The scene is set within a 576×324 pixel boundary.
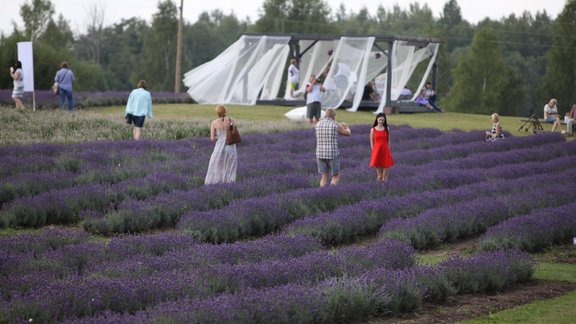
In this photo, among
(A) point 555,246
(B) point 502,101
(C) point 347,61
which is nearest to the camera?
(A) point 555,246

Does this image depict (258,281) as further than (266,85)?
No

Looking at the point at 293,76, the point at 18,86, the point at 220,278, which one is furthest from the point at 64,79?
the point at 220,278

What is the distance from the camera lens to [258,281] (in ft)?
28.8

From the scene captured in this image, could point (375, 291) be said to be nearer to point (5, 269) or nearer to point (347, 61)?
point (5, 269)

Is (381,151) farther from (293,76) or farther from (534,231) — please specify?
(293,76)

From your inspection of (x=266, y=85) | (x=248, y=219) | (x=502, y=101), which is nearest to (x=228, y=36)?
(x=502, y=101)

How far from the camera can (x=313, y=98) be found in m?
28.8

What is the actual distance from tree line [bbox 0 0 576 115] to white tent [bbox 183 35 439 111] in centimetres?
2141

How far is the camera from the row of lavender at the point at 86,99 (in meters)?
34.3

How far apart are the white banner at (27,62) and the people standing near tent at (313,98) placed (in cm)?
897

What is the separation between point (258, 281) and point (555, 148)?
55.7 ft

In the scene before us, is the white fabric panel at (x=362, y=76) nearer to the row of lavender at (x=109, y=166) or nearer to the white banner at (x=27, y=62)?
the white banner at (x=27, y=62)

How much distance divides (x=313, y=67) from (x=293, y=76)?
8.10ft

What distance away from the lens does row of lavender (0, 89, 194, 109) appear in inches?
1352
